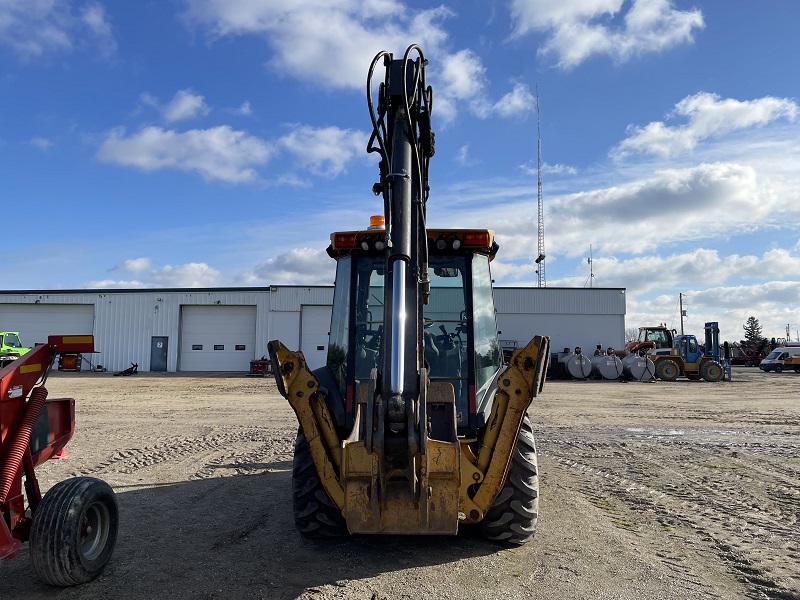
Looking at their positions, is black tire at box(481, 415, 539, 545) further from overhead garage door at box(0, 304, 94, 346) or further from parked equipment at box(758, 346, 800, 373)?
parked equipment at box(758, 346, 800, 373)

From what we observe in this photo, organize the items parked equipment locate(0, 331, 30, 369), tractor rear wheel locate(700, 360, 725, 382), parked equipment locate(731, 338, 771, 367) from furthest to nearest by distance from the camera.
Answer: parked equipment locate(731, 338, 771, 367) → tractor rear wheel locate(700, 360, 725, 382) → parked equipment locate(0, 331, 30, 369)

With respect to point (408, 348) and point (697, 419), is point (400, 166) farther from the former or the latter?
point (697, 419)

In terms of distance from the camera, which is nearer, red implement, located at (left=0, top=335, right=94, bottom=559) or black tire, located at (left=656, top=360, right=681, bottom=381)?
red implement, located at (left=0, top=335, right=94, bottom=559)

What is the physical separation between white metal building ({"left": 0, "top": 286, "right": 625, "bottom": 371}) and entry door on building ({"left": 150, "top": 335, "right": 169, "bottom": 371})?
6cm

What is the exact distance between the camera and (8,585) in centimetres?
416

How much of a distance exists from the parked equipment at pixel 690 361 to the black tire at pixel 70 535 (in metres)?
29.7

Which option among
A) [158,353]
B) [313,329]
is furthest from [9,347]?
[313,329]

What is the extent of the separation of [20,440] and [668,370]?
30.4 metres

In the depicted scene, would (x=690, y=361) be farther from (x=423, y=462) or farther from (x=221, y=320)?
(x=423, y=462)

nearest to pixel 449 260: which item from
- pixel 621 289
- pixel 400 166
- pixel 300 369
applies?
pixel 400 166

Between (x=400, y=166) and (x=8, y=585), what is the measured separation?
3.92 m

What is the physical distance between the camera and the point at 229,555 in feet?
15.8

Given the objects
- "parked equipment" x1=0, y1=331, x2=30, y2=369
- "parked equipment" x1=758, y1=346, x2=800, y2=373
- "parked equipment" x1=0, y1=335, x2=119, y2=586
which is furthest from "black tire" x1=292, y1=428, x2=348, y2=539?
"parked equipment" x1=758, y1=346, x2=800, y2=373

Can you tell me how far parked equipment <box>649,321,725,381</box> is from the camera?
29.8 meters
